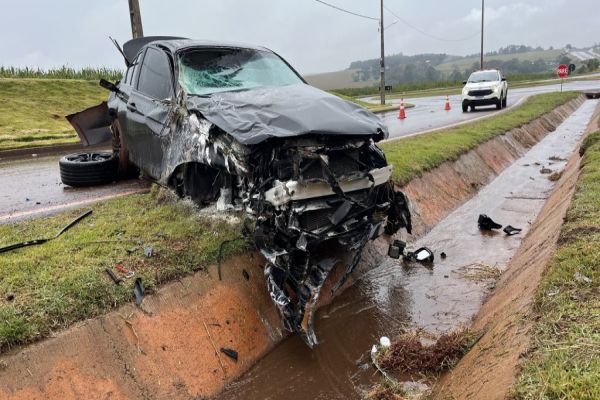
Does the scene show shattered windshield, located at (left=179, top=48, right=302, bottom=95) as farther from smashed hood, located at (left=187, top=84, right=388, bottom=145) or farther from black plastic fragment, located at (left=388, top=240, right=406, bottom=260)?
black plastic fragment, located at (left=388, top=240, right=406, bottom=260)

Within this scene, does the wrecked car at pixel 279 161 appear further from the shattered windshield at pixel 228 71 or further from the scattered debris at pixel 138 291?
the scattered debris at pixel 138 291

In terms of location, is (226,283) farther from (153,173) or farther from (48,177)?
(48,177)

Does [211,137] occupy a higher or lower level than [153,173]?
higher

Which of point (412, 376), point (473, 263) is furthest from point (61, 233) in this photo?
point (473, 263)

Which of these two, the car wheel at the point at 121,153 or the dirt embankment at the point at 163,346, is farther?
the car wheel at the point at 121,153

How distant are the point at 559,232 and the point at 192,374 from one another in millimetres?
3744

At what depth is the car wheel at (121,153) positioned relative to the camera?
7.60 m

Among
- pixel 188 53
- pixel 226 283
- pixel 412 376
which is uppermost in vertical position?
pixel 188 53

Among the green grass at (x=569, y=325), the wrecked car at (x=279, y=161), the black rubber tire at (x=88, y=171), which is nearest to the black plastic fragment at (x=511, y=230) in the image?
the green grass at (x=569, y=325)

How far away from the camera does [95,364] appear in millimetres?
3545

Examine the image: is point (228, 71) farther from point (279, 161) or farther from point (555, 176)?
point (555, 176)

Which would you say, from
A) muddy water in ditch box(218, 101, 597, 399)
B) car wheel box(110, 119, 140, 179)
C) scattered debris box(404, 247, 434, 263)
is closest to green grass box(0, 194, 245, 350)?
muddy water in ditch box(218, 101, 597, 399)

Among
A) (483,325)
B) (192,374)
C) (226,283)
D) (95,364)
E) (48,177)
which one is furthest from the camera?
(48,177)

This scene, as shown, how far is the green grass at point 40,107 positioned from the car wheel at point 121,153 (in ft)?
19.5
